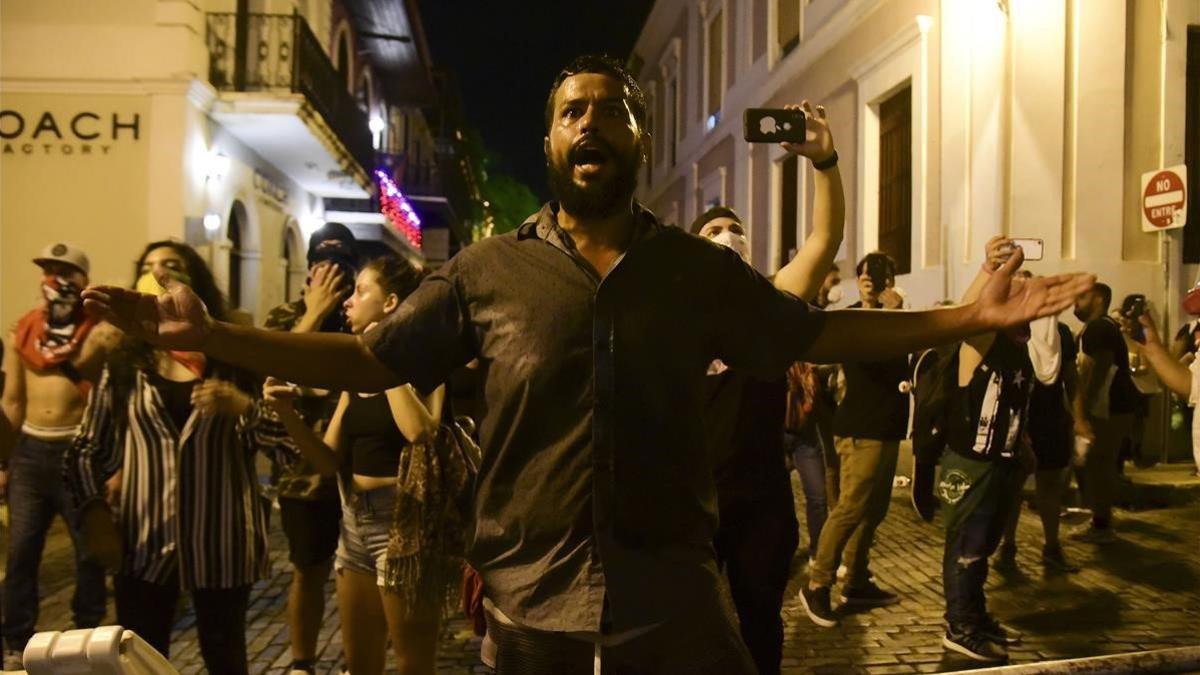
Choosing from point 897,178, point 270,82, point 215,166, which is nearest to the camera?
point 215,166

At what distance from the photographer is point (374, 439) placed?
11.6 ft

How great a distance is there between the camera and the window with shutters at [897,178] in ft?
40.1

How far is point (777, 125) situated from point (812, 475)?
3.43 m

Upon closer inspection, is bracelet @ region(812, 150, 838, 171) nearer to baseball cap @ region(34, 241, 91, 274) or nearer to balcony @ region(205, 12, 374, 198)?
baseball cap @ region(34, 241, 91, 274)

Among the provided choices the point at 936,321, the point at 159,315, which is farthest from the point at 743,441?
the point at 159,315

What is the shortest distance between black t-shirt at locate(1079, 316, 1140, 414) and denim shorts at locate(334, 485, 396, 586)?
5896 millimetres

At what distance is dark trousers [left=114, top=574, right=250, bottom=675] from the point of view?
10.4 ft

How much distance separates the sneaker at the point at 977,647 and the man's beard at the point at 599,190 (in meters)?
3.57

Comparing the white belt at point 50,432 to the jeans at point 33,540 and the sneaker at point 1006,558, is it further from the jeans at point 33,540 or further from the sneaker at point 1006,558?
the sneaker at point 1006,558

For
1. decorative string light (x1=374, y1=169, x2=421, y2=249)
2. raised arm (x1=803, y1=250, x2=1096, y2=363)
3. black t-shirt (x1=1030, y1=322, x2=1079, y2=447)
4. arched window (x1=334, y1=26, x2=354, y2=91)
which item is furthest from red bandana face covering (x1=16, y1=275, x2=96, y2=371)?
decorative string light (x1=374, y1=169, x2=421, y2=249)

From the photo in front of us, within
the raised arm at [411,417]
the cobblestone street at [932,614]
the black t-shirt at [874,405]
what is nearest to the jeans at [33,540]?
the cobblestone street at [932,614]

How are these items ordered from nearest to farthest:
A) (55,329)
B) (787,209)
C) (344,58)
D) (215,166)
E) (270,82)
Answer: (55,329) → (215,166) → (270,82) → (787,209) → (344,58)

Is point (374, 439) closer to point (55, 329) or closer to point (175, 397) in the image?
point (175, 397)

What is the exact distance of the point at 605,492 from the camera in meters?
1.72
